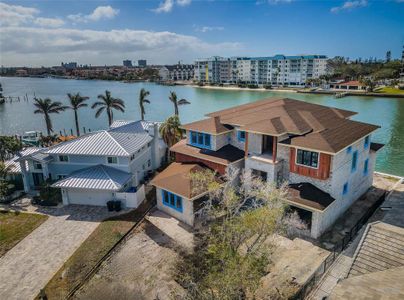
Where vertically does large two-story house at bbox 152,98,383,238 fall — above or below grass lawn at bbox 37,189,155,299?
above

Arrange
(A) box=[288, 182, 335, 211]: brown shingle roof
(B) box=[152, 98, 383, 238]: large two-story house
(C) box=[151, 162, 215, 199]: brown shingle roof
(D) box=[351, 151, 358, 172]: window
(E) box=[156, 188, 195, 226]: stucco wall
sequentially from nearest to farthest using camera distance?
(A) box=[288, 182, 335, 211]: brown shingle roof
(B) box=[152, 98, 383, 238]: large two-story house
(E) box=[156, 188, 195, 226]: stucco wall
(C) box=[151, 162, 215, 199]: brown shingle roof
(D) box=[351, 151, 358, 172]: window

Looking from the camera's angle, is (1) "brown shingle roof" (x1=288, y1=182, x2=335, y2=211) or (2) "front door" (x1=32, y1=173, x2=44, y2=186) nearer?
(1) "brown shingle roof" (x1=288, y1=182, x2=335, y2=211)

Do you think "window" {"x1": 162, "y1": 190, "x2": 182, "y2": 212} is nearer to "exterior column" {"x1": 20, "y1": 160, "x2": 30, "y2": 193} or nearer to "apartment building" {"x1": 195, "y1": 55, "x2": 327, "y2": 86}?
"exterior column" {"x1": 20, "y1": 160, "x2": 30, "y2": 193}

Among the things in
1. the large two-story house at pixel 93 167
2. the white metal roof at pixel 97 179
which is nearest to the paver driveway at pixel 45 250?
the large two-story house at pixel 93 167

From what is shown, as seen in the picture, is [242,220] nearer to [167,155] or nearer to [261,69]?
[167,155]

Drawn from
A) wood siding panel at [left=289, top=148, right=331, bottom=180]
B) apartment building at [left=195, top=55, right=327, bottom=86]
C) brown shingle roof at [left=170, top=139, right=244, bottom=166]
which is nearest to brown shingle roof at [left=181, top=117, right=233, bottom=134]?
brown shingle roof at [left=170, top=139, right=244, bottom=166]

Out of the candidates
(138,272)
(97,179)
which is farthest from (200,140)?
(138,272)

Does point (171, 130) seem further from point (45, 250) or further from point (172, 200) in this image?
point (45, 250)
